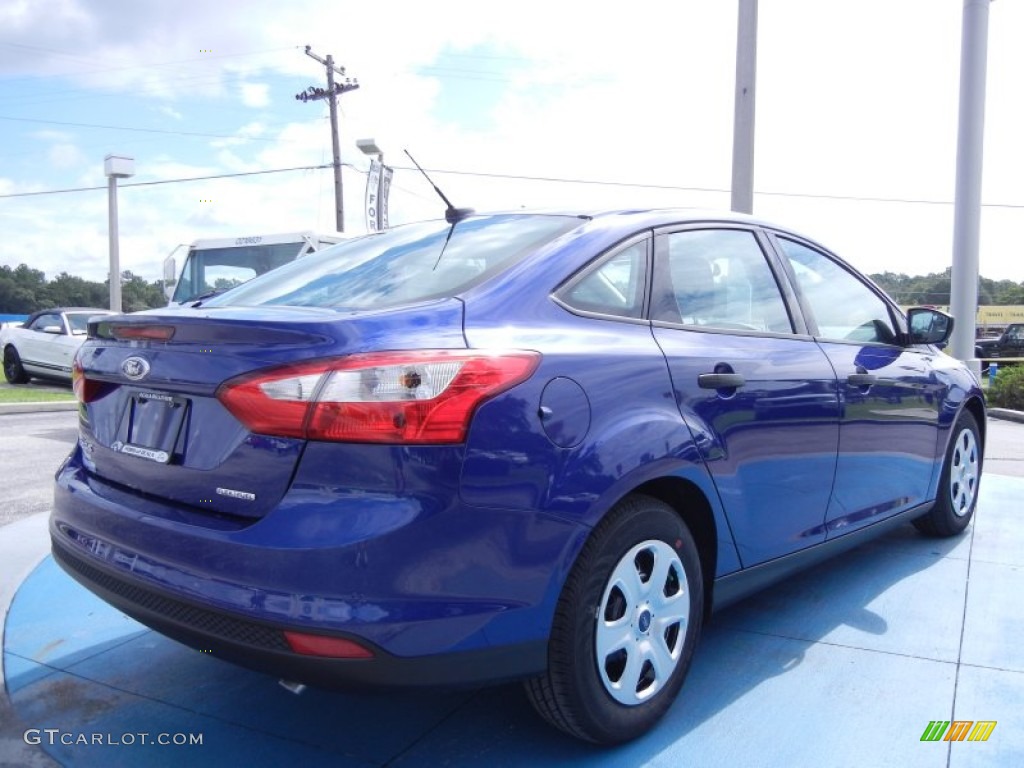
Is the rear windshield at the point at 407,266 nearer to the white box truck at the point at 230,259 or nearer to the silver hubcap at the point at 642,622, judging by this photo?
the silver hubcap at the point at 642,622

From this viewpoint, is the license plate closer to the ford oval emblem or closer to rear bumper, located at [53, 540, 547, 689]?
the ford oval emblem

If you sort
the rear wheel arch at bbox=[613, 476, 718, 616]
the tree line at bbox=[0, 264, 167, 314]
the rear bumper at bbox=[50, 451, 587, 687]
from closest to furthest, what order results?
the rear bumper at bbox=[50, 451, 587, 687], the rear wheel arch at bbox=[613, 476, 718, 616], the tree line at bbox=[0, 264, 167, 314]

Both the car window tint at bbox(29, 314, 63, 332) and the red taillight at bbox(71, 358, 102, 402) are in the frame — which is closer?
the red taillight at bbox(71, 358, 102, 402)

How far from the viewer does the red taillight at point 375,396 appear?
2.00 metres

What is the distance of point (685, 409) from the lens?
263 cm

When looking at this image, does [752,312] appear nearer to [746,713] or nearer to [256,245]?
[746,713]

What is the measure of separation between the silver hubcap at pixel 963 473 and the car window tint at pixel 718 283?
1.89m

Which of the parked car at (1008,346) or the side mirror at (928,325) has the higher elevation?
the side mirror at (928,325)

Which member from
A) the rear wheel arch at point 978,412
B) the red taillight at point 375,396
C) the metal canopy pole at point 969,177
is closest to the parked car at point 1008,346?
the metal canopy pole at point 969,177

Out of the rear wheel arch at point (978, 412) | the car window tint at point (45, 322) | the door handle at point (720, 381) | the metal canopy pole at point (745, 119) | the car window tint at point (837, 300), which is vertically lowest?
the rear wheel arch at point (978, 412)

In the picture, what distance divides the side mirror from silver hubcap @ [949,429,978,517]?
0.63 m

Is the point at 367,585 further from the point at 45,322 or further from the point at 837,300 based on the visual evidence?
the point at 45,322

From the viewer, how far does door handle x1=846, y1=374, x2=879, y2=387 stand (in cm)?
351

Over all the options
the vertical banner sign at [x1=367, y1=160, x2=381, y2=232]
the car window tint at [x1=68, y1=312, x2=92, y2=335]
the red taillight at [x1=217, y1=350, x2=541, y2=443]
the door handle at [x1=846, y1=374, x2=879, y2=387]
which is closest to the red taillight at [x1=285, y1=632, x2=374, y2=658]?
the red taillight at [x1=217, y1=350, x2=541, y2=443]
